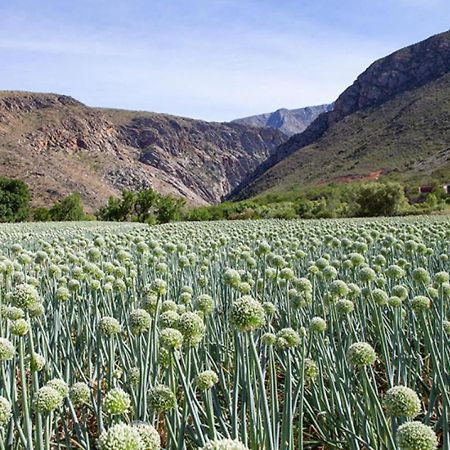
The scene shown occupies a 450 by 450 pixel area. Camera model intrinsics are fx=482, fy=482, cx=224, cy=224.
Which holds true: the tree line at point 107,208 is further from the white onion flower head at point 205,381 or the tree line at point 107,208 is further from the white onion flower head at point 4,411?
the white onion flower head at point 4,411

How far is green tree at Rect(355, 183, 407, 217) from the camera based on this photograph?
3059 cm

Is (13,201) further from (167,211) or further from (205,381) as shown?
(205,381)

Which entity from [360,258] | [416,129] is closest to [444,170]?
[416,129]

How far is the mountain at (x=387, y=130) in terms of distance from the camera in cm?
6038

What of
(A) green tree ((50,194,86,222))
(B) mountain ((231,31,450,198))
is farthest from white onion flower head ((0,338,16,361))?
(B) mountain ((231,31,450,198))

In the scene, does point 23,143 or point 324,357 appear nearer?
point 324,357

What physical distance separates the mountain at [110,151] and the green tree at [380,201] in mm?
54007

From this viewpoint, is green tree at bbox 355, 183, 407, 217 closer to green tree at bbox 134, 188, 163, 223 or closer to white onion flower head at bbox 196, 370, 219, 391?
green tree at bbox 134, 188, 163, 223

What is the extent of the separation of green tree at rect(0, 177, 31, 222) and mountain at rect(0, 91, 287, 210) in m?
22.4

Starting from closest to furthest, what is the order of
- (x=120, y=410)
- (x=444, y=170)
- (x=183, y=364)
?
(x=120, y=410) < (x=183, y=364) < (x=444, y=170)

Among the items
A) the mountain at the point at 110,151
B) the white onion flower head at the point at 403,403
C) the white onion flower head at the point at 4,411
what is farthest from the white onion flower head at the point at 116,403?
the mountain at the point at 110,151

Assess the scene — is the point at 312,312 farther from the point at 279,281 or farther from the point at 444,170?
the point at 444,170

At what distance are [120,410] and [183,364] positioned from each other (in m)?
0.69

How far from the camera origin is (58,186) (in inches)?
3078
